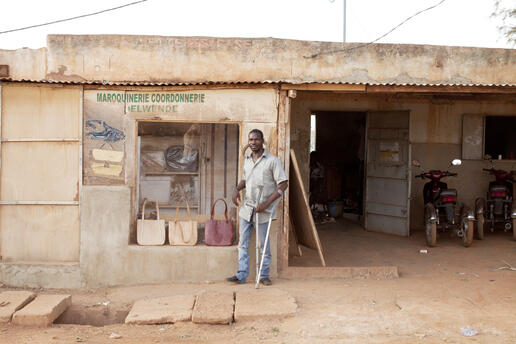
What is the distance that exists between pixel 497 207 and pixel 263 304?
215 inches

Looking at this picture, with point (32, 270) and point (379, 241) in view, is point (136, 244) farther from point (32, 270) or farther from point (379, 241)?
point (379, 241)

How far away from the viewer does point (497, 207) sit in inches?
371

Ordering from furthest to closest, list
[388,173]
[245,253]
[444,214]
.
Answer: [388,173] → [444,214] → [245,253]

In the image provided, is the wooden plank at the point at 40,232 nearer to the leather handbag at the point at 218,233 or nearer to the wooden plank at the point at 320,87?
the leather handbag at the point at 218,233

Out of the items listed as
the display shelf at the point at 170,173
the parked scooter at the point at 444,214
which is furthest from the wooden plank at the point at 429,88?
the display shelf at the point at 170,173

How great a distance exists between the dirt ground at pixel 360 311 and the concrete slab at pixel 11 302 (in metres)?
0.12

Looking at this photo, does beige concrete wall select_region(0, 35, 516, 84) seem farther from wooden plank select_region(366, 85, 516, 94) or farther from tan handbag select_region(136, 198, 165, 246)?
tan handbag select_region(136, 198, 165, 246)

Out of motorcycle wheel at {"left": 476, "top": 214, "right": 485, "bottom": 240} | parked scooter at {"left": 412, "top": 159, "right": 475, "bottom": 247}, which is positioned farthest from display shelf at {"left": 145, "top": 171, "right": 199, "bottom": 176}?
motorcycle wheel at {"left": 476, "top": 214, "right": 485, "bottom": 240}

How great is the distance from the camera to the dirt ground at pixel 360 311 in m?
5.10

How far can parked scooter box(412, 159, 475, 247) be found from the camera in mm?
8992

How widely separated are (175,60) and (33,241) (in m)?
2.95

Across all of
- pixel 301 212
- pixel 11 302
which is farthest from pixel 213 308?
pixel 301 212

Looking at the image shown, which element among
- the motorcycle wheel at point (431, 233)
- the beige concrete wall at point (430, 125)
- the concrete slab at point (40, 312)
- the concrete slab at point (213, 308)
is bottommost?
the concrete slab at point (40, 312)

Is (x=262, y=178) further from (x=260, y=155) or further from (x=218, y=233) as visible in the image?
(x=218, y=233)
